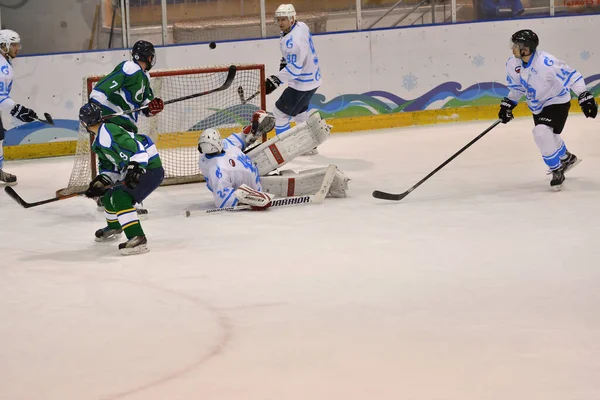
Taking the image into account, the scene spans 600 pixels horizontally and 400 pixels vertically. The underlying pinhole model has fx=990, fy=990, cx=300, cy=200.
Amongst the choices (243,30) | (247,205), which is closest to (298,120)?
(243,30)

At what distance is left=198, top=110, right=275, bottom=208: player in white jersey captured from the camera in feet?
18.2

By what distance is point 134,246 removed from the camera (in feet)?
15.3

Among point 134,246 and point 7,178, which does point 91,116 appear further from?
point 7,178

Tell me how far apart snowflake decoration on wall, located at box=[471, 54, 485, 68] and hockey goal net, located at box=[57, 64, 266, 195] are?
225 centimetres

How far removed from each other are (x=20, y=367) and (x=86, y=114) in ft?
6.41

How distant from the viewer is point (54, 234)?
17.4 ft

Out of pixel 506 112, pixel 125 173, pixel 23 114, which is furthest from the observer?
pixel 23 114

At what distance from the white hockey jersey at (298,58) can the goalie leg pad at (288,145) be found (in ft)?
4.16

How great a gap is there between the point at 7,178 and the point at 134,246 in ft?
8.60

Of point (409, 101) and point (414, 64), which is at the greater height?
point (414, 64)

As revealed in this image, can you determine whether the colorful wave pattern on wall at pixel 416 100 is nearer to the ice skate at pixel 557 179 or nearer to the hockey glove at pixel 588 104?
the ice skate at pixel 557 179

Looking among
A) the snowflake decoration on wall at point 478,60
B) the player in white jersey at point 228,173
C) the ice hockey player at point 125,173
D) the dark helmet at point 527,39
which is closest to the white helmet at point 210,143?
the player in white jersey at point 228,173

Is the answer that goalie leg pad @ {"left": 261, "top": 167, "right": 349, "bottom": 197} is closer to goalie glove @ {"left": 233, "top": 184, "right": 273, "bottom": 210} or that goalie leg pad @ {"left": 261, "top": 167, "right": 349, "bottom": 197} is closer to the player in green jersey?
goalie glove @ {"left": 233, "top": 184, "right": 273, "bottom": 210}

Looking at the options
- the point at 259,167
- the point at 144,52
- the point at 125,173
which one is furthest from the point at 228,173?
the point at 125,173
